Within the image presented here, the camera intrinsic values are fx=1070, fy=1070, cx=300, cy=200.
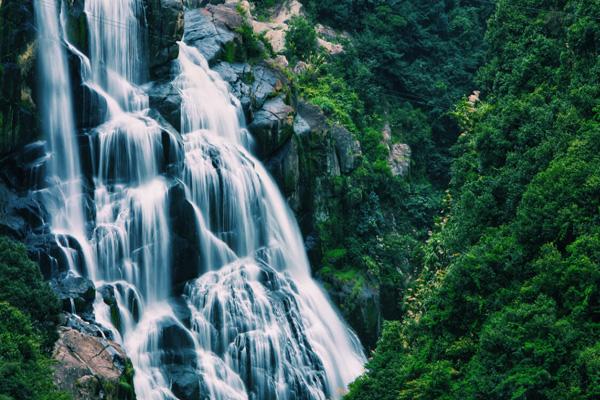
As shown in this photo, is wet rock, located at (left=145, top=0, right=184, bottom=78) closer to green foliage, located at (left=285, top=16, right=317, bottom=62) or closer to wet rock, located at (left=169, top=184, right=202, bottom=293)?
wet rock, located at (left=169, top=184, right=202, bottom=293)

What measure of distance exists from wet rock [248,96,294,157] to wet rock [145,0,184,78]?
143 inches

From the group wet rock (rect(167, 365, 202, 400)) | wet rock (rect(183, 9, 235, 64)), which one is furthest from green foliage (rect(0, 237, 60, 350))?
wet rock (rect(183, 9, 235, 64))

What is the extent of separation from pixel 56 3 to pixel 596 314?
1791cm

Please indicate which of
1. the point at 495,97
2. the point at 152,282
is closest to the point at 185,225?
the point at 152,282

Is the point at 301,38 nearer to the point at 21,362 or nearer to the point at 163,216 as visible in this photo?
the point at 163,216

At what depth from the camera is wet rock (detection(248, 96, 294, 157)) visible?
119ft

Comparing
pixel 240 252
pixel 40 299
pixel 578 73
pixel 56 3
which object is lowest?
pixel 40 299

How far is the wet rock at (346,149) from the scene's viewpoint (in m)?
40.3

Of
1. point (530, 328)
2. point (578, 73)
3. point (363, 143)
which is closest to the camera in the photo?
point (530, 328)

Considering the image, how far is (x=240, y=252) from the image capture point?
111 feet

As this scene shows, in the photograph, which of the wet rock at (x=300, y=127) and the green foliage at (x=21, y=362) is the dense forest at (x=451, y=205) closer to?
the green foliage at (x=21, y=362)

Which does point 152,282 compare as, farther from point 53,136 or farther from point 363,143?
point 363,143

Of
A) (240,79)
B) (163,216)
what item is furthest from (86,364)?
(240,79)

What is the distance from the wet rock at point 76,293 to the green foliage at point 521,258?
7.11 m
